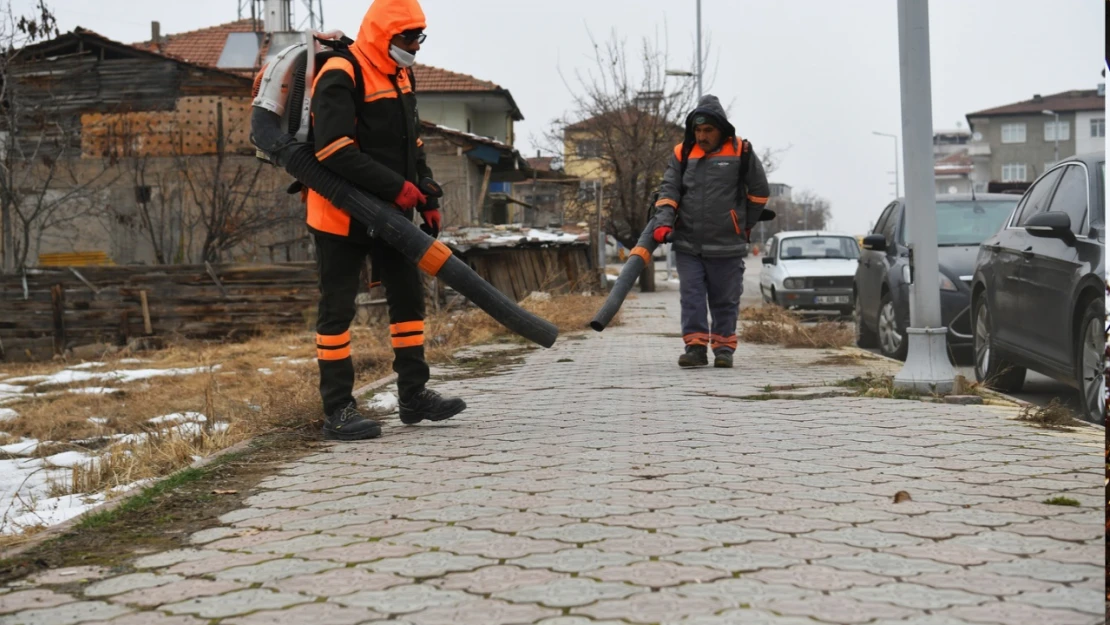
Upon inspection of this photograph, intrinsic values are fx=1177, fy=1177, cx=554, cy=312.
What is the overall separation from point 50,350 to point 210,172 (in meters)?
6.05

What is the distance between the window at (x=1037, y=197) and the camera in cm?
781

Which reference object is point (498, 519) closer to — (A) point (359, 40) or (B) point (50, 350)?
(A) point (359, 40)

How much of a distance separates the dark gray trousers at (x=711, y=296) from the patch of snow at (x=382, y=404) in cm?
289

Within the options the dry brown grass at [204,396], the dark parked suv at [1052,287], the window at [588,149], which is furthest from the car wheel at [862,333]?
the window at [588,149]

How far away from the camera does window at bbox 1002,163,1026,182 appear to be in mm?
34056

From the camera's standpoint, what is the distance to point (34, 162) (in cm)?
2519

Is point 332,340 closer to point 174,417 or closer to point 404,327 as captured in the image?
point 404,327

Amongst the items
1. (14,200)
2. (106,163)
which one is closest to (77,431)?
(14,200)

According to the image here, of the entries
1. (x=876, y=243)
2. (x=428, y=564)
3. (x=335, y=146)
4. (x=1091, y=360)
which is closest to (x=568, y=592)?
(x=428, y=564)

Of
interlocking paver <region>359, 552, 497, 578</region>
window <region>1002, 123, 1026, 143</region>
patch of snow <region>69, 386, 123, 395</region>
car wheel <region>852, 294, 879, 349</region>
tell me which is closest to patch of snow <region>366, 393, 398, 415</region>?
interlocking paver <region>359, 552, 497, 578</region>

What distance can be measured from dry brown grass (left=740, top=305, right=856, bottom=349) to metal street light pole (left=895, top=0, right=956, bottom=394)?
4330 mm

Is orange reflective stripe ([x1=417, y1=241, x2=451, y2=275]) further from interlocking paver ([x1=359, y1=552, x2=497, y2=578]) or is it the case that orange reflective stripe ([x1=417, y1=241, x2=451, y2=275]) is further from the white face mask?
interlocking paver ([x1=359, y1=552, x2=497, y2=578])

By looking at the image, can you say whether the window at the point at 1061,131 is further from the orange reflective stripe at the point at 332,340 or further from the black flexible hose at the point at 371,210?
the orange reflective stripe at the point at 332,340

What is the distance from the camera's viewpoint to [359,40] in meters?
5.86
